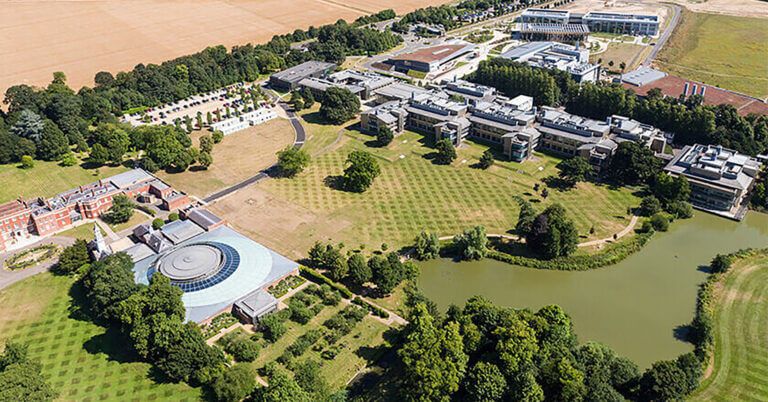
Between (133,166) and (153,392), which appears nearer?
(153,392)

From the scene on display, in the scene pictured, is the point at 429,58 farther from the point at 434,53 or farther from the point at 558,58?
the point at 558,58

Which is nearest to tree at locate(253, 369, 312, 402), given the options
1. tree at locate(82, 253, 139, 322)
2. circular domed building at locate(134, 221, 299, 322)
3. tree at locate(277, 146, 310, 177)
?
circular domed building at locate(134, 221, 299, 322)

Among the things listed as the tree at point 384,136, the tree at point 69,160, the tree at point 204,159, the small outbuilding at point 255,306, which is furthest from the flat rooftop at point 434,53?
the small outbuilding at point 255,306

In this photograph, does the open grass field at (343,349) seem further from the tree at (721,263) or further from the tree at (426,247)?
the tree at (721,263)

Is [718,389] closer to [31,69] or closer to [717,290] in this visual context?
[717,290]

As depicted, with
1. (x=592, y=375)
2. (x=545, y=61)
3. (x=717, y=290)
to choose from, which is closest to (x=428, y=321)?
(x=592, y=375)

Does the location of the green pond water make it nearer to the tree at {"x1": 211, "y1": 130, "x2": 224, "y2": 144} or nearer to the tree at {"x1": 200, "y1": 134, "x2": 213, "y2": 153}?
the tree at {"x1": 200, "y1": 134, "x2": 213, "y2": 153}

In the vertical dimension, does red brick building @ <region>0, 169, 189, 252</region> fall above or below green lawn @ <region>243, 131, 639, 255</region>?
above
